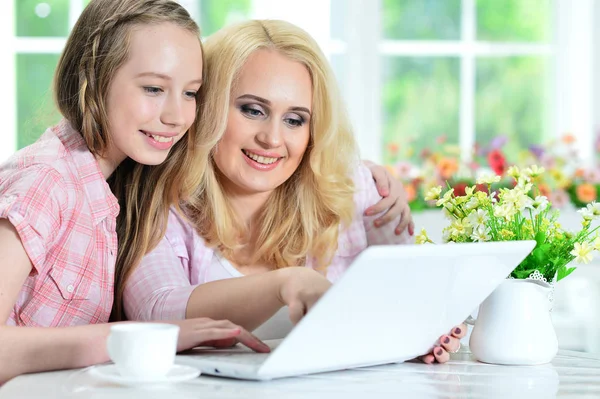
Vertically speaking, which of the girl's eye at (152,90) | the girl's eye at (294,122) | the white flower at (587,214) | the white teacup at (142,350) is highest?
the girl's eye at (152,90)

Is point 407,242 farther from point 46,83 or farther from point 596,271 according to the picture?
point 46,83

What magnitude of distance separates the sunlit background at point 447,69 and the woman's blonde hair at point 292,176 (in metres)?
1.94

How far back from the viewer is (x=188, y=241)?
1819 mm

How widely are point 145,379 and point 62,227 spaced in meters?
0.50

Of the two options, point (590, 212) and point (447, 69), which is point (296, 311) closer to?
point (590, 212)

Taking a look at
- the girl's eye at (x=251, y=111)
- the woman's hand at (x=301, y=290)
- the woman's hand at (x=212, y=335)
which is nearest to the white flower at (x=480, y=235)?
the woman's hand at (x=301, y=290)

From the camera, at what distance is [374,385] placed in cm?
116

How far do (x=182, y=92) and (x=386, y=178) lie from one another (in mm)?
669

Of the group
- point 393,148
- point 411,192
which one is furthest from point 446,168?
point 393,148

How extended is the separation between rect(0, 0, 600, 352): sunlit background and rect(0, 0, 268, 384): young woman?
7.53ft

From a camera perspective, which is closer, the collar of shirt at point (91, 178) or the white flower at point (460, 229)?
the white flower at point (460, 229)

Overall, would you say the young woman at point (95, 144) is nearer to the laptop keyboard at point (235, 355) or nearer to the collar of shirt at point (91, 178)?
the collar of shirt at point (91, 178)

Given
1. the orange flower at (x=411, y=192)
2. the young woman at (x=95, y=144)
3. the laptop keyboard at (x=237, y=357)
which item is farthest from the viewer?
the orange flower at (x=411, y=192)

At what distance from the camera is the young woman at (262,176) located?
5.83ft
